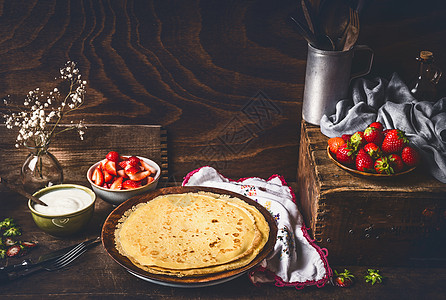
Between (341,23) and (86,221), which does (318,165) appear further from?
(86,221)

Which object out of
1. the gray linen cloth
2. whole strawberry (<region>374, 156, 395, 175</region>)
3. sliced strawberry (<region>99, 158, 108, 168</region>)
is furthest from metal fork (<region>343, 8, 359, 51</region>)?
sliced strawberry (<region>99, 158, 108, 168</region>)

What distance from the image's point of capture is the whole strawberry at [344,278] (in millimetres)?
1292

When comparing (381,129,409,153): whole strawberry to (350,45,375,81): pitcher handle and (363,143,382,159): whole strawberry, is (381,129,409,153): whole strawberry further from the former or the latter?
(350,45,375,81): pitcher handle

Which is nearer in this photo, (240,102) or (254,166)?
(240,102)

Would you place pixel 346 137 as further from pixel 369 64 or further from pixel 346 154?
pixel 369 64

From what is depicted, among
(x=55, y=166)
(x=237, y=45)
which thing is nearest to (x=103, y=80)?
(x=55, y=166)

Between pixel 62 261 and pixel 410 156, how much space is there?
1097 millimetres

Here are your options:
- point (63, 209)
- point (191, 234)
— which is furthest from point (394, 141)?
point (63, 209)

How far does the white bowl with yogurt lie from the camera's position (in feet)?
4.50

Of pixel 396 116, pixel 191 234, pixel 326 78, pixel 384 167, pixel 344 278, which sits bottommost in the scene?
pixel 344 278

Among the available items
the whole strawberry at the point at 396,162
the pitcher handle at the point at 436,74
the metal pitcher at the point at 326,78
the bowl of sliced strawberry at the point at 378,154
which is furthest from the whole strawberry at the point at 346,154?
the pitcher handle at the point at 436,74

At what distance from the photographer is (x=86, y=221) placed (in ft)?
4.70

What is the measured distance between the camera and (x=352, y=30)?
1383mm

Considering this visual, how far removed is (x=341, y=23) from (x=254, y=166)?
65cm
